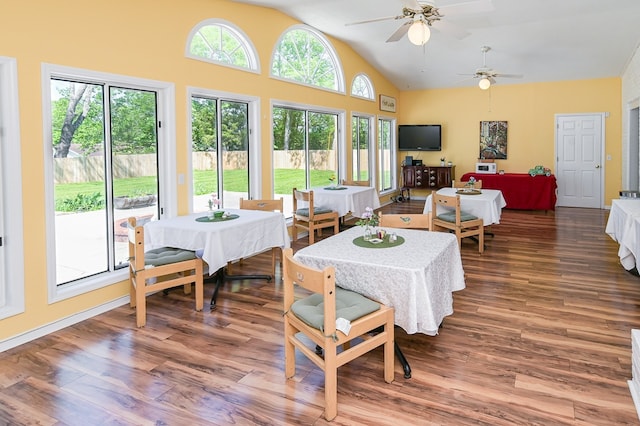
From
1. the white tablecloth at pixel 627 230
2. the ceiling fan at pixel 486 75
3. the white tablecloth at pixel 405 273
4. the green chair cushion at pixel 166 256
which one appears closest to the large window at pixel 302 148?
the ceiling fan at pixel 486 75

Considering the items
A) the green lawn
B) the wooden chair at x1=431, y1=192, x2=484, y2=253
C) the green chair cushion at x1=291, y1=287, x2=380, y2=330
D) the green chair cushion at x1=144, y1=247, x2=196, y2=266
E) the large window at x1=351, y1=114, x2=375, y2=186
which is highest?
the large window at x1=351, y1=114, x2=375, y2=186

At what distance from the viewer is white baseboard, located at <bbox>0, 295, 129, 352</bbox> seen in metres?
3.36

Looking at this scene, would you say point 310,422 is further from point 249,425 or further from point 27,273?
point 27,273

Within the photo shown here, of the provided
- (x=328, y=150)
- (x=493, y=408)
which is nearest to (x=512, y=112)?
(x=328, y=150)

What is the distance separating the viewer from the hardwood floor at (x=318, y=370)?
246cm

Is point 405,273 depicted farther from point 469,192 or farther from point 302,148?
point 302,148

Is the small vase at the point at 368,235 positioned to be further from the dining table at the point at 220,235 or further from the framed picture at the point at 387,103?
the framed picture at the point at 387,103

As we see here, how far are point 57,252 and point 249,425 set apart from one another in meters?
2.48

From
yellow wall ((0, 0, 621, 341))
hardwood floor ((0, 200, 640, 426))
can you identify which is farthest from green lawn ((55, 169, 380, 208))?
hardwood floor ((0, 200, 640, 426))

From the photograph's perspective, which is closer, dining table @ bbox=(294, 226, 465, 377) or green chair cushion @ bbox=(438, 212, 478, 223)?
dining table @ bbox=(294, 226, 465, 377)

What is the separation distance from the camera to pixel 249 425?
2.36 m

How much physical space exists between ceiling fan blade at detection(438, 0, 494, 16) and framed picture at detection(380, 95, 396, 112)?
6.33 meters

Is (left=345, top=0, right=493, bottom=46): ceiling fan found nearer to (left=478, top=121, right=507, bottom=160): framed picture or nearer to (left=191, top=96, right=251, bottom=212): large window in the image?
(left=191, top=96, right=251, bottom=212): large window

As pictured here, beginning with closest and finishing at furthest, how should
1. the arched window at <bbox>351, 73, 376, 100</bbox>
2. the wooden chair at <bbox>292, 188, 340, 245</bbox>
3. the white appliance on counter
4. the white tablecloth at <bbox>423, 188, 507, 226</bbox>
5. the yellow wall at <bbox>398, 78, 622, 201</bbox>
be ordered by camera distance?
the white tablecloth at <bbox>423, 188, 507, 226</bbox>, the wooden chair at <bbox>292, 188, 340, 245</bbox>, the arched window at <bbox>351, 73, 376, 100</bbox>, the yellow wall at <bbox>398, 78, 622, 201</bbox>, the white appliance on counter
